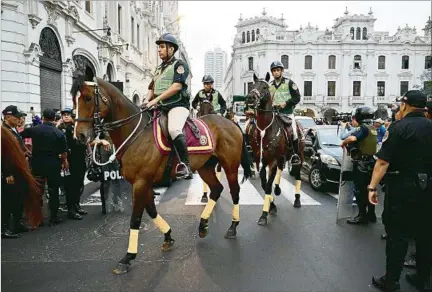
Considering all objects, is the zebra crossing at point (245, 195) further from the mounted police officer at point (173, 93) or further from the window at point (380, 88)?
the window at point (380, 88)

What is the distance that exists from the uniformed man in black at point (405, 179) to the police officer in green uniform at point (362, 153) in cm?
247

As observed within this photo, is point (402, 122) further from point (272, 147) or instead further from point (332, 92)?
point (332, 92)

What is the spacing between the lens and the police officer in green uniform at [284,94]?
24.2 feet

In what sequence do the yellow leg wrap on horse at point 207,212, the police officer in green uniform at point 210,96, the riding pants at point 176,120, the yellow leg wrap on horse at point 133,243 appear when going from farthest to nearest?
the police officer in green uniform at point 210,96
the yellow leg wrap on horse at point 207,212
the riding pants at point 176,120
the yellow leg wrap on horse at point 133,243

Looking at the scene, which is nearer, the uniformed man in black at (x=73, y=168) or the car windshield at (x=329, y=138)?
the uniformed man in black at (x=73, y=168)

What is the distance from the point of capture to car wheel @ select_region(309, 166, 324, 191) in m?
9.44

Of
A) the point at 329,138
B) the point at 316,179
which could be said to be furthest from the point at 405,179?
the point at 329,138

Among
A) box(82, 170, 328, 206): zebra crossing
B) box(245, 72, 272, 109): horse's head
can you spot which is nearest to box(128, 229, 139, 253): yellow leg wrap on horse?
box(245, 72, 272, 109): horse's head

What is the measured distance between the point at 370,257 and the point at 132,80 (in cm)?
2963

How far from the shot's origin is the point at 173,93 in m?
4.78

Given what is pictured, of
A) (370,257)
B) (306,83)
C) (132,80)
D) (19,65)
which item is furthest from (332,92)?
(370,257)

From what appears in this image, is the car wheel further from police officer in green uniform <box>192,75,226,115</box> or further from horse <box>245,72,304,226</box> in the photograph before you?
police officer in green uniform <box>192,75,226,115</box>

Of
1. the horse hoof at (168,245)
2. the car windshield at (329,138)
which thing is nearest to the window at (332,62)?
the car windshield at (329,138)

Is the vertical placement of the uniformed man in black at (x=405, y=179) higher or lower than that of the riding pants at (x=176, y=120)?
lower
